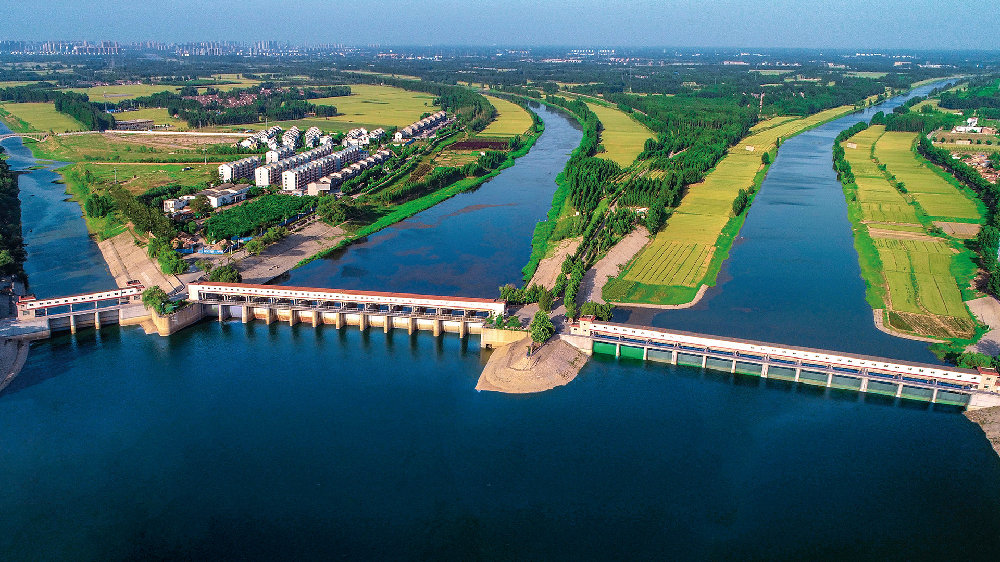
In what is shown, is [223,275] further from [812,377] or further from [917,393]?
[917,393]

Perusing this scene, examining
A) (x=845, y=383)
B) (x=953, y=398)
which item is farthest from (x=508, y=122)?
(x=953, y=398)

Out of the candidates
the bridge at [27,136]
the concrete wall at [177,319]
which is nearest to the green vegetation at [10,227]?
the concrete wall at [177,319]

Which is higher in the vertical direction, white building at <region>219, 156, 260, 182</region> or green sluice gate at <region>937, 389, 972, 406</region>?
white building at <region>219, 156, 260, 182</region>

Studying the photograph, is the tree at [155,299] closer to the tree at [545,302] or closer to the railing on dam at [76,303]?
the railing on dam at [76,303]

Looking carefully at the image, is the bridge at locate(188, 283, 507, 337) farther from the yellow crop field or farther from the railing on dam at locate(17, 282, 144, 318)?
the yellow crop field

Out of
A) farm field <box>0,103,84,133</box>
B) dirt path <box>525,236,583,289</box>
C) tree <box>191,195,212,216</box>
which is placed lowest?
dirt path <box>525,236,583,289</box>

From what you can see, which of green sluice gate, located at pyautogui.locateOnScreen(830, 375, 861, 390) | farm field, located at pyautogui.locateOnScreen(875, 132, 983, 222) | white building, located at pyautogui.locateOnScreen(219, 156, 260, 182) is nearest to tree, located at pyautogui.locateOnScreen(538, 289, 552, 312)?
green sluice gate, located at pyautogui.locateOnScreen(830, 375, 861, 390)

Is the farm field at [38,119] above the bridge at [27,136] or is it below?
above
